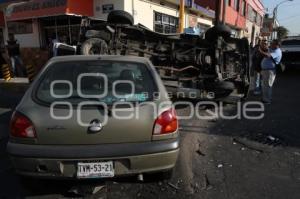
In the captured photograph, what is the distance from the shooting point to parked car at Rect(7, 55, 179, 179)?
→ 3.30m

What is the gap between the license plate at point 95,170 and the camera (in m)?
3.32

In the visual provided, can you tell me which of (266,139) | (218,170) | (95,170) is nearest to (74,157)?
(95,170)

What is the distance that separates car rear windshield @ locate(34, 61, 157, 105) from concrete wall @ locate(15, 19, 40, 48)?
13.3 metres

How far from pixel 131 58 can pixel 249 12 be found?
43.4 meters

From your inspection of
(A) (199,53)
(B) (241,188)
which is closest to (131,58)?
(B) (241,188)

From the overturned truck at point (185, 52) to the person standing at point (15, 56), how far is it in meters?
7.56

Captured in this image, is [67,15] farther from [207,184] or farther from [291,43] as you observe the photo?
[291,43]

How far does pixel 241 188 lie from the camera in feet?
13.1

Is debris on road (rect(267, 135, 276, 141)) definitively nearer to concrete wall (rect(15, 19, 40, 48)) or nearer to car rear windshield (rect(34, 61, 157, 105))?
car rear windshield (rect(34, 61, 157, 105))

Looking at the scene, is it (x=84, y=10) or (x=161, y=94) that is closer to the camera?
(x=161, y=94)

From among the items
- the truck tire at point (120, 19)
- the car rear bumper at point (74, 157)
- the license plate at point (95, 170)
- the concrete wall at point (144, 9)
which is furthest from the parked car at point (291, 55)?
the license plate at point (95, 170)

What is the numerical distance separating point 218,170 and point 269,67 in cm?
504

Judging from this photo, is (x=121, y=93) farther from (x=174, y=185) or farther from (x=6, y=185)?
(x=6, y=185)

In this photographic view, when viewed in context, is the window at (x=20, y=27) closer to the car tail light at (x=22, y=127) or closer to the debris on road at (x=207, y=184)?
the car tail light at (x=22, y=127)
